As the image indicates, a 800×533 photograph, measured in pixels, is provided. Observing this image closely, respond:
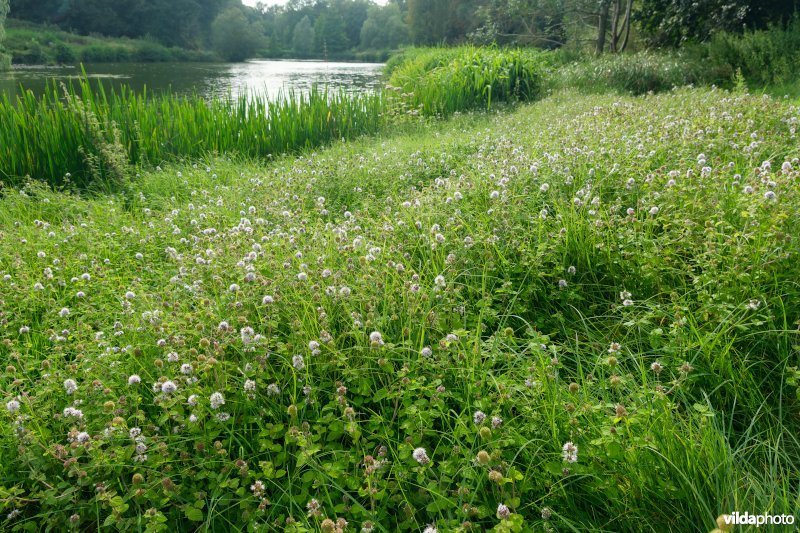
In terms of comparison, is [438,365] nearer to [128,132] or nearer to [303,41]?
[128,132]

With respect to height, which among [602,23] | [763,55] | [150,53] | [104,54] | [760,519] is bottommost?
[760,519]

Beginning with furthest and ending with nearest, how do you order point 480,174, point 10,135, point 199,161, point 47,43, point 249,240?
point 47,43
point 199,161
point 10,135
point 480,174
point 249,240

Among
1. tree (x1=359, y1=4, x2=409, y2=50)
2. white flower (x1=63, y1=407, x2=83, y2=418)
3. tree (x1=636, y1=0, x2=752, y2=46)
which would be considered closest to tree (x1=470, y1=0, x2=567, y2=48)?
tree (x1=636, y1=0, x2=752, y2=46)

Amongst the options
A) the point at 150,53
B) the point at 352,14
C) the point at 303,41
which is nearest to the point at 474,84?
the point at 150,53

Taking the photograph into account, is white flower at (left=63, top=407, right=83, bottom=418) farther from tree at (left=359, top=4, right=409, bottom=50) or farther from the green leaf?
tree at (left=359, top=4, right=409, bottom=50)

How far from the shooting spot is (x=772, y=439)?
1.95 m

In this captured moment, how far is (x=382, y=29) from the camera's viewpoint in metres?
63.5

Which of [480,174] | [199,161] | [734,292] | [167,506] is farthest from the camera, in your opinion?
[199,161]

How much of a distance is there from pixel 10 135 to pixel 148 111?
1.67 metres

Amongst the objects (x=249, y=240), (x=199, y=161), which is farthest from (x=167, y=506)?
(x=199, y=161)

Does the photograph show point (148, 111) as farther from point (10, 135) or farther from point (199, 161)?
point (10, 135)

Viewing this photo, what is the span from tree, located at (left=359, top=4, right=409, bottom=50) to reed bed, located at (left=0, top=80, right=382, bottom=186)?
2231 inches

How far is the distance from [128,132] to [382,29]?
2486 inches

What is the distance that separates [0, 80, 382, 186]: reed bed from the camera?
6.33 meters
